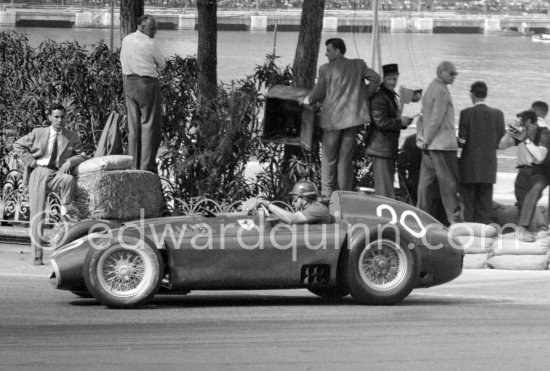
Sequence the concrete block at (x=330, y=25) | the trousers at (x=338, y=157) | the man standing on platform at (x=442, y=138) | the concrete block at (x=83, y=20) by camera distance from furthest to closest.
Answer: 1. the concrete block at (x=330, y=25)
2. the concrete block at (x=83, y=20)
3. the trousers at (x=338, y=157)
4. the man standing on platform at (x=442, y=138)

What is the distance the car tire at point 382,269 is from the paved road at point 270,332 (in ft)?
0.44

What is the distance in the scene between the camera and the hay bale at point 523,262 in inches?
531

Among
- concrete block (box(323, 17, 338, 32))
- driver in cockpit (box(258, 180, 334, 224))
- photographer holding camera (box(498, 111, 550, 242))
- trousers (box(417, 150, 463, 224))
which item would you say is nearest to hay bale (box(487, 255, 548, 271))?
photographer holding camera (box(498, 111, 550, 242))

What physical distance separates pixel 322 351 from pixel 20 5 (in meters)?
67.8

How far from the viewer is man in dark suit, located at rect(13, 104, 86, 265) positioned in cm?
1346

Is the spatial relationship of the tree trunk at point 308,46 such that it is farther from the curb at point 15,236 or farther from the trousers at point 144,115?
the curb at point 15,236

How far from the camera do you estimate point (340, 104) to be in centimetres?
1424

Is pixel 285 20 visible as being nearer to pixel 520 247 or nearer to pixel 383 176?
pixel 383 176

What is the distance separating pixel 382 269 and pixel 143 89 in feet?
14.8

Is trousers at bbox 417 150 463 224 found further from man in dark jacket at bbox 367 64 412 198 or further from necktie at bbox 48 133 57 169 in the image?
necktie at bbox 48 133 57 169

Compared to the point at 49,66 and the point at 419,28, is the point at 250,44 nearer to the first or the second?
the point at 419,28

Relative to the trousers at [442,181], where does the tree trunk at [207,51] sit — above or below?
above

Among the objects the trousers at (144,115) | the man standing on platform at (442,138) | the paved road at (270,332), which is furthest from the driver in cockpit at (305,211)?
the trousers at (144,115)

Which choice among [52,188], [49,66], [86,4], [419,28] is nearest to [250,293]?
[52,188]
